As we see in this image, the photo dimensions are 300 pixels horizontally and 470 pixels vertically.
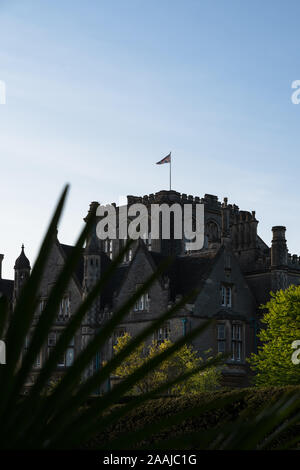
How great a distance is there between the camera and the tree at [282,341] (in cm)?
4072

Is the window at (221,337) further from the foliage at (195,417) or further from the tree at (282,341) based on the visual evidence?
the foliage at (195,417)

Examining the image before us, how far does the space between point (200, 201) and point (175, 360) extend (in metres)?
37.6

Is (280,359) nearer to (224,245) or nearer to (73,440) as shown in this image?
(224,245)

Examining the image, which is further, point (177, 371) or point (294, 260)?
point (294, 260)

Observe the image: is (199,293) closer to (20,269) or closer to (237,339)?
(237,339)

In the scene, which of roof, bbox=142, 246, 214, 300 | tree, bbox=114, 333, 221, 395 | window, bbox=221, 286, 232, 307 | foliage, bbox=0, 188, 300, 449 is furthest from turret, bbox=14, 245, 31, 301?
foliage, bbox=0, 188, 300, 449

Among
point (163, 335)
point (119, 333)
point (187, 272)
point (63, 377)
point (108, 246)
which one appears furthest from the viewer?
point (108, 246)

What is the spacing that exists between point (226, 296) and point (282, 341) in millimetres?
12378

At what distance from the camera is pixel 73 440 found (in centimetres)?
260

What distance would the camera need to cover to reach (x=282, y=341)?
137 feet

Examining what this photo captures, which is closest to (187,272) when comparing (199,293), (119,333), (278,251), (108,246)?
(199,293)

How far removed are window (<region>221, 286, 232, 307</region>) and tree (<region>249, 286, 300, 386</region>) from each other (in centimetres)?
1005

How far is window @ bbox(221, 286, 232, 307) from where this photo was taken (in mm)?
53500
